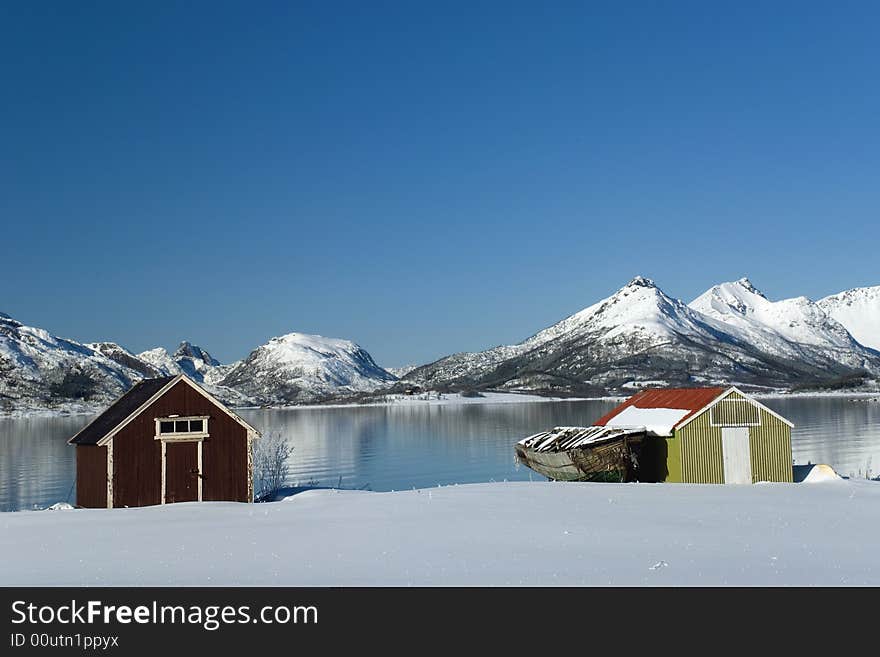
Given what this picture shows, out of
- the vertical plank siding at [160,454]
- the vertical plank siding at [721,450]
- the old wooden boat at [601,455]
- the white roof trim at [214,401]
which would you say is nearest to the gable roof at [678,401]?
the vertical plank siding at [721,450]

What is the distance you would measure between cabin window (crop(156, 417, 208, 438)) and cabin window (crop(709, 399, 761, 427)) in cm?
2274

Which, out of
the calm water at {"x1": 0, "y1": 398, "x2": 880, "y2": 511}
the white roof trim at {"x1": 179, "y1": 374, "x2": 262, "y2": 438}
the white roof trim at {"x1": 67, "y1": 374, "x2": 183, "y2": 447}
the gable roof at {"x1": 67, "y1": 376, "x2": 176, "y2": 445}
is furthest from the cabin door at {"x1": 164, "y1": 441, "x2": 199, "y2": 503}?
the calm water at {"x1": 0, "y1": 398, "x2": 880, "y2": 511}

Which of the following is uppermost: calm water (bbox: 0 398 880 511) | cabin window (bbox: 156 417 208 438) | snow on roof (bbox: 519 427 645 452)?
cabin window (bbox: 156 417 208 438)

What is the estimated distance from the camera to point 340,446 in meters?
93.9

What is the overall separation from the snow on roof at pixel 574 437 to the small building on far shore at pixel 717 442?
147 centimetres

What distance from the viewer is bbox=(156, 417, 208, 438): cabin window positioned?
110 ft

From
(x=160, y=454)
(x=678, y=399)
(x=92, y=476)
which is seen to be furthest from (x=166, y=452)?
(x=678, y=399)

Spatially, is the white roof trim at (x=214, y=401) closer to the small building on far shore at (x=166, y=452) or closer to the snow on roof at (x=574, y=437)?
the small building on far shore at (x=166, y=452)

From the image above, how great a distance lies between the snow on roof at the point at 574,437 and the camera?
42.6m

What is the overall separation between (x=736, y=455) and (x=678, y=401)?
4.08 metres

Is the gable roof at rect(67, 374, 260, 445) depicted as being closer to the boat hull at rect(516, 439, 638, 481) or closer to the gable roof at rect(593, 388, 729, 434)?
the boat hull at rect(516, 439, 638, 481)

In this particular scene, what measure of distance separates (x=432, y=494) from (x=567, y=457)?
562 inches
